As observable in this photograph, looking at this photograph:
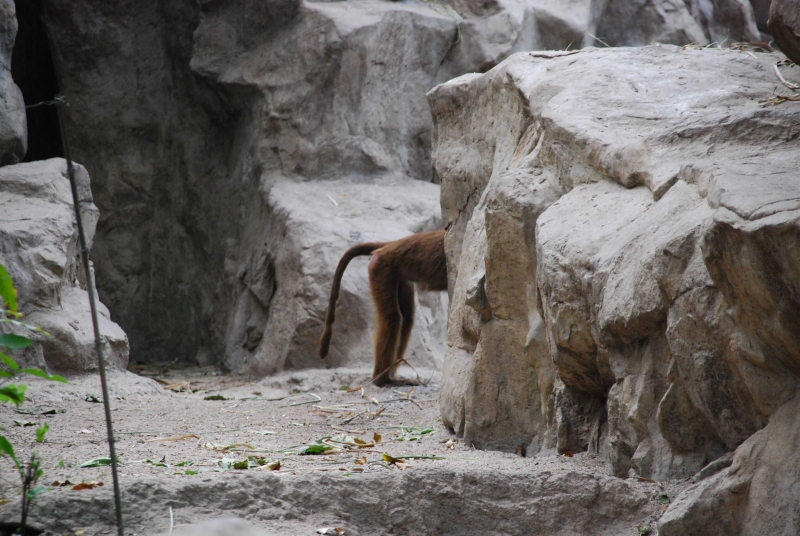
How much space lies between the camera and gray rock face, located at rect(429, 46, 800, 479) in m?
2.87

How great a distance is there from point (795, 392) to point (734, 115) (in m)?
1.41

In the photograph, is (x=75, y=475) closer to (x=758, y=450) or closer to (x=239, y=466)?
(x=239, y=466)

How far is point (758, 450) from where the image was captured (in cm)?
292

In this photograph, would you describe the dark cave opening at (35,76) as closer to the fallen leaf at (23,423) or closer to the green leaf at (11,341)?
the fallen leaf at (23,423)

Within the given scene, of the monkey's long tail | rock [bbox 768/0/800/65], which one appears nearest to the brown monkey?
the monkey's long tail

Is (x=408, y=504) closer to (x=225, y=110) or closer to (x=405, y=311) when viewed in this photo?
(x=405, y=311)

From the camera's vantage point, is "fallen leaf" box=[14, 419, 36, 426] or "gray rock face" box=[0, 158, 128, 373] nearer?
"fallen leaf" box=[14, 419, 36, 426]

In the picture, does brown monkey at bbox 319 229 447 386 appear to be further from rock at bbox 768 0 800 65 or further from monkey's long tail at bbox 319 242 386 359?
rock at bbox 768 0 800 65

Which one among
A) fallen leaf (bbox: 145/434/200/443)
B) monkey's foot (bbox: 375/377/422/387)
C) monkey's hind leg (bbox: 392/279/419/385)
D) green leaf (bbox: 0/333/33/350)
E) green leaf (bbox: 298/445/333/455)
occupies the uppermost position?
green leaf (bbox: 0/333/33/350)

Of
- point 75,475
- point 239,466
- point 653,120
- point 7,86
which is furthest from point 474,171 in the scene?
point 7,86

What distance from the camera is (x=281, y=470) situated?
394 cm

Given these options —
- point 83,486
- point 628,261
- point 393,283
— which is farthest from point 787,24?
point 393,283

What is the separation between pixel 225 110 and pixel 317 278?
118 inches

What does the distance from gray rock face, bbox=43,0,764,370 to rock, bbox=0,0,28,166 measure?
253 centimetres
